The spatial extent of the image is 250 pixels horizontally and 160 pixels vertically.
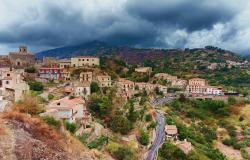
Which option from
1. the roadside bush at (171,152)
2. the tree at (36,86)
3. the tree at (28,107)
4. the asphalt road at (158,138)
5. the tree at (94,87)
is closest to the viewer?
the tree at (28,107)

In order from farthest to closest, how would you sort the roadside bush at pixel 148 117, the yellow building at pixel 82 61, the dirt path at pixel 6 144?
the yellow building at pixel 82 61 < the roadside bush at pixel 148 117 < the dirt path at pixel 6 144

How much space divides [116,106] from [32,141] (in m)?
34.4

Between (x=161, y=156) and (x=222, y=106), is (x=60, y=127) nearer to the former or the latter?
(x=161, y=156)

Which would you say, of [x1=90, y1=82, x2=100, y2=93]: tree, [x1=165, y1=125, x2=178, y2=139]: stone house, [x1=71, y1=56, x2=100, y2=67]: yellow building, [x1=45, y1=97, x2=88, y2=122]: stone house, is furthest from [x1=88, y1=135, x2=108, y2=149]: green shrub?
[x1=71, y1=56, x2=100, y2=67]: yellow building

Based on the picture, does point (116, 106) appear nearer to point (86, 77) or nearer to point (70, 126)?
point (86, 77)

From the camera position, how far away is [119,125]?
5038cm

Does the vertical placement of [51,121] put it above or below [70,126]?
above

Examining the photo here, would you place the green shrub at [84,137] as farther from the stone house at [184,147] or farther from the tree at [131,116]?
the stone house at [184,147]

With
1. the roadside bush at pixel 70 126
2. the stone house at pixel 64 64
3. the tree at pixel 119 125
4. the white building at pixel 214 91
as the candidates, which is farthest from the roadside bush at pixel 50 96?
the white building at pixel 214 91

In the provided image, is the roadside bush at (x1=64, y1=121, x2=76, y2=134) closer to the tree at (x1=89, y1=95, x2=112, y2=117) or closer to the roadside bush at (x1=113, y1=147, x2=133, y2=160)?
the roadside bush at (x1=113, y1=147, x2=133, y2=160)

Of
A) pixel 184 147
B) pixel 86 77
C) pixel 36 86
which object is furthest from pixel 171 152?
pixel 86 77

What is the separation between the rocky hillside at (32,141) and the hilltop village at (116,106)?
2.51 m

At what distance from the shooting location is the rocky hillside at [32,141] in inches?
920

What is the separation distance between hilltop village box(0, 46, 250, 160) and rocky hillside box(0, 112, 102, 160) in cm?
251
